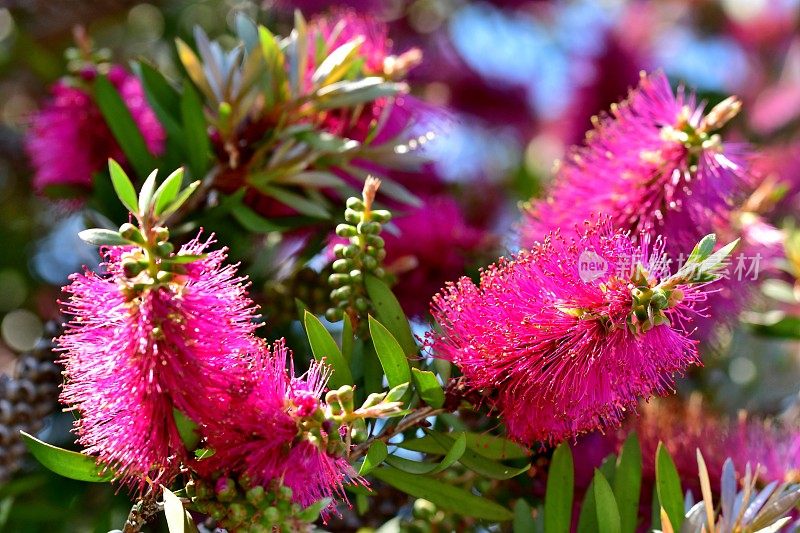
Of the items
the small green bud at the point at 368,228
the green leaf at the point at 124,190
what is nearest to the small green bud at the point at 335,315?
the small green bud at the point at 368,228

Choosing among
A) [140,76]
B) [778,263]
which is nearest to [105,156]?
[140,76]

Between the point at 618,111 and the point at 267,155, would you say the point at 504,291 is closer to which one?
the point at 618,111

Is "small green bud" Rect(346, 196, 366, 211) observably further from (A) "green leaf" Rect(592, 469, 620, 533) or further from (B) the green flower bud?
(A) "green leaf" Rect(592, 469, 620, 533)

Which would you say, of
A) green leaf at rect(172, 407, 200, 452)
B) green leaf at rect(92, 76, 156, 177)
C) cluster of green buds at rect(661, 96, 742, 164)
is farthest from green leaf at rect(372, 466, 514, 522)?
green leaf at rect(92, 76, 156, 177)

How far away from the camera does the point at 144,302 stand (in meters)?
0.89

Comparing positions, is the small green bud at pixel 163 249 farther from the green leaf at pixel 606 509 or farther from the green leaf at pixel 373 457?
the green leaf at pixel 606 509

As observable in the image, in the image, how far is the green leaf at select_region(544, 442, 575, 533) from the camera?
114 cm

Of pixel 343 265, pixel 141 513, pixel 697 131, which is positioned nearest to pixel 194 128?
pixel 343 265

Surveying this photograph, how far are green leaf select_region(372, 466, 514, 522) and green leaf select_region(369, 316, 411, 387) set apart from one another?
11 centimetres

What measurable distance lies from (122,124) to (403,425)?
0.66m

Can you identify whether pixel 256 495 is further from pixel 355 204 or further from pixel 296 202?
pixel 296 202

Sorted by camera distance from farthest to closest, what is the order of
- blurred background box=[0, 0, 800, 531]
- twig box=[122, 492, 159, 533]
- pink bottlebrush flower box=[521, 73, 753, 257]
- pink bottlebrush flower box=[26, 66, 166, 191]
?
blurred background box=[0, 0, 800, 531] → pink bottlebrush flower box=[26, 66, 166, 191] → pink bottlebrush flower box=[521, 73, 753, 257] → twig box=[122, 492, 159, 533]

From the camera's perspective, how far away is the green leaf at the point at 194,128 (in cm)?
135

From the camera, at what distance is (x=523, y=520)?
45.8 inches
